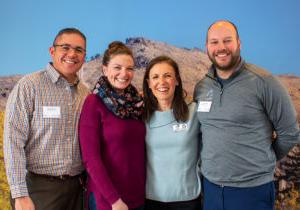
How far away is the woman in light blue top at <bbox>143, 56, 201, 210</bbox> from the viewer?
79.9 inches

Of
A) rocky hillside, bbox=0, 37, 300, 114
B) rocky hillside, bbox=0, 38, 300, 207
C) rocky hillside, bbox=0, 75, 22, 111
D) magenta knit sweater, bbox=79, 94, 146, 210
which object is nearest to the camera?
magenta knit sweater, bbox=79, 94, 146, 210

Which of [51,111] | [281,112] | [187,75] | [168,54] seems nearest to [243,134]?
[281,112]

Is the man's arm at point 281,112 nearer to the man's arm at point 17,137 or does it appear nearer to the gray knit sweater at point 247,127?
the gray knit sweater at point 247,127

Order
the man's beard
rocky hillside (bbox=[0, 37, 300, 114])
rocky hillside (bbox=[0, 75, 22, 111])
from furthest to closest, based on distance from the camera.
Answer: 1. rocky hillside (bbox=[0, 75, 22, 111])
2. rocky hillside (bbox=[0, 37, 300, 114])
3. the man's beard

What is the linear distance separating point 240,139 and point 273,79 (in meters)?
0.40

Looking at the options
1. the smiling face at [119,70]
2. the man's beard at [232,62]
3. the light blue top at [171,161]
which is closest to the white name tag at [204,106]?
the light blue top at [171,161]

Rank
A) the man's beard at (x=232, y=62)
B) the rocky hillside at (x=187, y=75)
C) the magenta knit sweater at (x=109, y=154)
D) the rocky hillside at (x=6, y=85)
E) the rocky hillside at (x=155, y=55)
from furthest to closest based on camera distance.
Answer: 1. the rocky hillside at (x=6, y=85)
2. the rocky hillside at (x=155, y=55)
3. the rocky hillside at (x=187, y=75)
4. the man's beard at (x=232, y=62)
5. the magenta knit sweater at (x=109, y=154)

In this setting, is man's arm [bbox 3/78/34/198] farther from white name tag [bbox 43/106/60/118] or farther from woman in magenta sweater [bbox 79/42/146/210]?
woman in magenta sweater [bbox 79/42/146/210]

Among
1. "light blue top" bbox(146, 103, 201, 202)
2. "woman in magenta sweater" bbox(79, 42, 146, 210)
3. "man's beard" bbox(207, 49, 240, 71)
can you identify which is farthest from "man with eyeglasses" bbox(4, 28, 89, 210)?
"man's beard" bbox(207, 49, 240, 71)

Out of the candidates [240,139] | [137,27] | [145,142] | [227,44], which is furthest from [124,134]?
[137,27]

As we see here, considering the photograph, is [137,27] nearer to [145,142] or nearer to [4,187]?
[145,142]

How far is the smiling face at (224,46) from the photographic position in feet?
6.75

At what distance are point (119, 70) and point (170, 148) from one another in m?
0.56

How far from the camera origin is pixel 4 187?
3.22m
